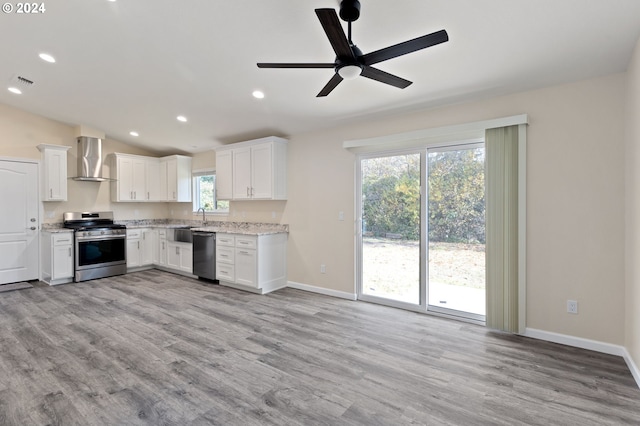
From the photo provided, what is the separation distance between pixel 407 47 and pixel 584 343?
3.11m

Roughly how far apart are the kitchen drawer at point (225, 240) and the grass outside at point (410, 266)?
2135mm

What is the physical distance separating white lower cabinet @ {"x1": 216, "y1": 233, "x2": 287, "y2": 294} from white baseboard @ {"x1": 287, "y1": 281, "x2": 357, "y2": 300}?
0.66 ft

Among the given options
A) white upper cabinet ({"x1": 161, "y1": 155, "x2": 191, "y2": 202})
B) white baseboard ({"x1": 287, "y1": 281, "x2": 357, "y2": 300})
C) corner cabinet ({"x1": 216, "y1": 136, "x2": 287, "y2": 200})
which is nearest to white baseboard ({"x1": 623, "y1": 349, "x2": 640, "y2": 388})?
white baseboard ({"x1": 287, "y1": 281, "x2": 357, "y2": 300})

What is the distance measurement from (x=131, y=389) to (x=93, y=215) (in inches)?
197

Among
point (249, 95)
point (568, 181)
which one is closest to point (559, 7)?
point (568, 181)

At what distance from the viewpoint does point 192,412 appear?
6.44ft

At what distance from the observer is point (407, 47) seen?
74.5 inches

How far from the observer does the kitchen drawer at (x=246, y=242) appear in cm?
463

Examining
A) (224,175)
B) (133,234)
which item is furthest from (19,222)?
(224,175)

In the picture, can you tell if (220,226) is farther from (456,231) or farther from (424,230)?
(456,231)

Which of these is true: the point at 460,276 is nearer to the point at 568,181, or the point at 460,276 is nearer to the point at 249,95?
the point at 568,181

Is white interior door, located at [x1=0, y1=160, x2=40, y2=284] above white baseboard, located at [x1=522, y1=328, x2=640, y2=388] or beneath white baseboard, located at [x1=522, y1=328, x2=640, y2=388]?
above

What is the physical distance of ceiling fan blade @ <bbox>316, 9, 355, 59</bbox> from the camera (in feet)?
5.29

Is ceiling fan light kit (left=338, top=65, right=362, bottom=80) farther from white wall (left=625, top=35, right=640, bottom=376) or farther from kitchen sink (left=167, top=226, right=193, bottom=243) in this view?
kitchen sink (left=167, top=226, right=193, bottom=243)
